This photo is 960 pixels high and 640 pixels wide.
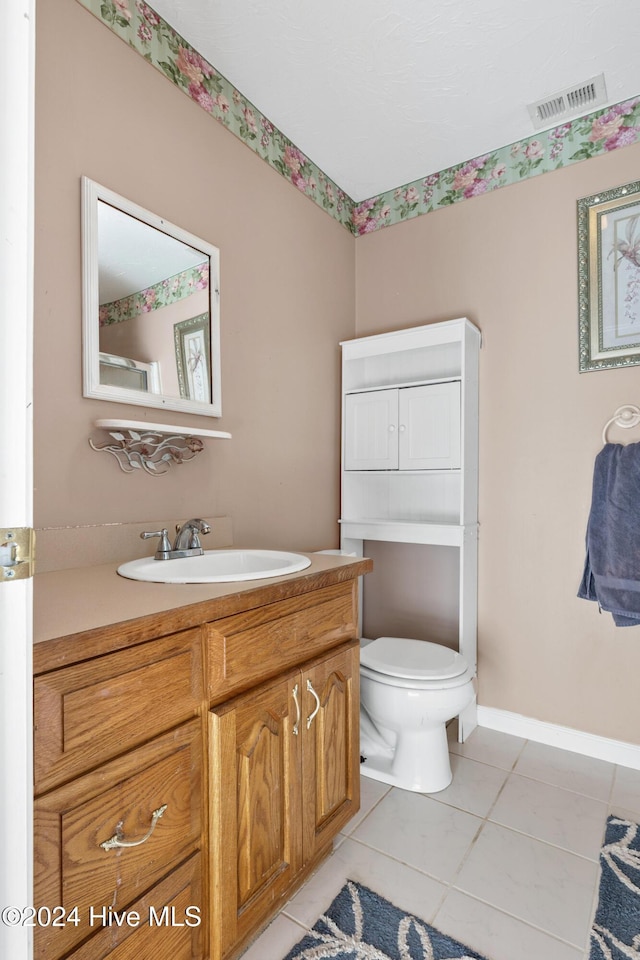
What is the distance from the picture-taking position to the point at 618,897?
1302 millimetres

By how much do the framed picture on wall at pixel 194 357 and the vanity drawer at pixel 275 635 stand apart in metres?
0.81

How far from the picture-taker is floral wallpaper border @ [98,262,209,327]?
1.42 metres

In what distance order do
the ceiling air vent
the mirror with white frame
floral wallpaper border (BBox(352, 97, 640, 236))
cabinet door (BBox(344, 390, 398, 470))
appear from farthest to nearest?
cabinet door (BBox(344, 390, 398, 470)) → floral wallpaper border (BBox(352, 97, 640, 236)) → the ceiling air vent → the mirror with white frame

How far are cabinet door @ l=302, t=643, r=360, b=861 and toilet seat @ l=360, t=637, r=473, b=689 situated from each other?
0.32 metres

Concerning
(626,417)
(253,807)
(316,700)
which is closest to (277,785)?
(253,807)

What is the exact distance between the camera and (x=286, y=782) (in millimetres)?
1188

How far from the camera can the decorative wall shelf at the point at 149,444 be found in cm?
140

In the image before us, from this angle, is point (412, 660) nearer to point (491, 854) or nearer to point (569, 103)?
point (491, 854)

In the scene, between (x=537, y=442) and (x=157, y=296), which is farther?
(x=537, y=442)

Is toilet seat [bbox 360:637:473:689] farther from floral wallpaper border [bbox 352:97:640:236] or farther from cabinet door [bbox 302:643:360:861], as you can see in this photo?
floral wallpaper border [bbox 352:97:640:236]

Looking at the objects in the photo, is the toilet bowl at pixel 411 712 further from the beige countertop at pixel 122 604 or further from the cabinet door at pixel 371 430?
the cabinet door at pixel 371 430

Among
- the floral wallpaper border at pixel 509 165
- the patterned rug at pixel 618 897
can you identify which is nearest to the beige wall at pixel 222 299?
the floral wallpaper border at pixel 509 165

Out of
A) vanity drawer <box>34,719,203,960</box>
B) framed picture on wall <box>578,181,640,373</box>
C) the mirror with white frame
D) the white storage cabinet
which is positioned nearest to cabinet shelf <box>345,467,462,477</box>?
the white storage cabinet

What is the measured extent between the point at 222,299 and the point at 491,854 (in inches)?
78.4
